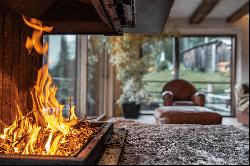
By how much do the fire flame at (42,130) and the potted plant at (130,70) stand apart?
4.61 meters

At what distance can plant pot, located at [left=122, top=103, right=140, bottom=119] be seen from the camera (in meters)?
7.26

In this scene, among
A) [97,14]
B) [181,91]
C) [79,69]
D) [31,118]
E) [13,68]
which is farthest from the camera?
[181,91]

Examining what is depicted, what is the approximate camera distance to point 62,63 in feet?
20.4

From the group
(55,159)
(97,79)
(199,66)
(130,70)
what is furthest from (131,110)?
(55,159)

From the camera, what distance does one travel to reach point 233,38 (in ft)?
26.8

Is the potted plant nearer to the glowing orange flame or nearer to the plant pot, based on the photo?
the plant pot

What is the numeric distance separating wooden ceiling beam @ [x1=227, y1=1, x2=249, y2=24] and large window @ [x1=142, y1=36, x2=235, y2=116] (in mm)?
759

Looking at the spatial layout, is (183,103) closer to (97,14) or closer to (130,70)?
(130,70)

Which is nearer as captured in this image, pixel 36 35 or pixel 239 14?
pixel 36 35

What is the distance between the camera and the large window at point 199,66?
8344 millimetres

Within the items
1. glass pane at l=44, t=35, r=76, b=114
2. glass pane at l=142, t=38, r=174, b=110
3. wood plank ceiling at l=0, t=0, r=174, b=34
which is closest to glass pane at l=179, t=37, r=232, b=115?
glass pane at l=142, t=38, r=174, b=110

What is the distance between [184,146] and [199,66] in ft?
23.0

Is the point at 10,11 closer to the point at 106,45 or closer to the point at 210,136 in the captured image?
the point at 210,136

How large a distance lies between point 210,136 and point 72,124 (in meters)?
0.88
